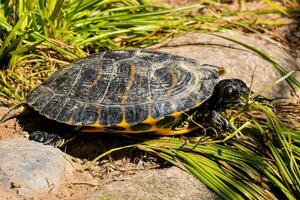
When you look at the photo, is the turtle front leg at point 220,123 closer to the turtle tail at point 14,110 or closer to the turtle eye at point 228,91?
the turtle eye at point 228,91

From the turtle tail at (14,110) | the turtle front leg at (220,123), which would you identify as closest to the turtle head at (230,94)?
the turtle front leg at (220,123)

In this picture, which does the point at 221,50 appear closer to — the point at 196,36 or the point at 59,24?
the point at 196,36

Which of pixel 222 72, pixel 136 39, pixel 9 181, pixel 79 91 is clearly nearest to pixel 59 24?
pixel 136 39

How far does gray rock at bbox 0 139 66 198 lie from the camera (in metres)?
2.66

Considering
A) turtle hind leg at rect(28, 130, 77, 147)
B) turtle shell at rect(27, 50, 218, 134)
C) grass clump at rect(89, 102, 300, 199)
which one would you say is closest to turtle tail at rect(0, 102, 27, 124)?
turtle shell at rect(27, 50, 218, 134)

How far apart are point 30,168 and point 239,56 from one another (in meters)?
2.00

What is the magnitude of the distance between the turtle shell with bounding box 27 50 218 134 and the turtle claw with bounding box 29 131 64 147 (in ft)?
0.44

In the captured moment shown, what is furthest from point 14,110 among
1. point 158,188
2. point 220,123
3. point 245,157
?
point 245,157

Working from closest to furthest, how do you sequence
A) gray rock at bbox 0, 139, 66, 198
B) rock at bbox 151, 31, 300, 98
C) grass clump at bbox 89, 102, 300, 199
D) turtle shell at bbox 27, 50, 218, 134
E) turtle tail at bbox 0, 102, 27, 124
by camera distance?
1. gray rock at bbox 0, 139, 66, 198
2. grass clump at bbox 89, 102, 300, 199
3. turtle shell at bbox 27, 50, 218, 134
4. turtle tail at bbox 0, 102, 27, 124
5. rock at bbox 151, 31, 300, 98

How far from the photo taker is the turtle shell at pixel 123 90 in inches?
118

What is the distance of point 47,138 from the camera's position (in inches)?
121

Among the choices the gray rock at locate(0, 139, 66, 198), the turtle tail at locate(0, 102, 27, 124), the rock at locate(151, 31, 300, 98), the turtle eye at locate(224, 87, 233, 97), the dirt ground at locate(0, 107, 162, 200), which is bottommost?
the dirt ground at locate(0, 107, 162, 200)

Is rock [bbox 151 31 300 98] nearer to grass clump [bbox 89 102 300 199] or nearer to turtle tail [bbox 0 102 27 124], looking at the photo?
grass clump [bbox 89 102 300 199]

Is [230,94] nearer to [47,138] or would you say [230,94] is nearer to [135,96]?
[135,96]
